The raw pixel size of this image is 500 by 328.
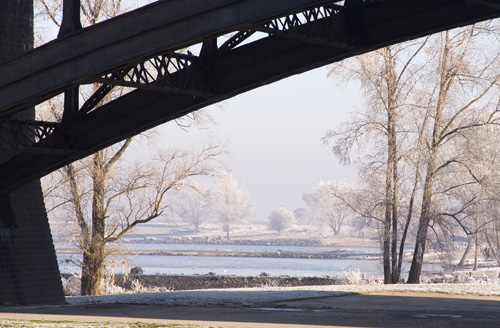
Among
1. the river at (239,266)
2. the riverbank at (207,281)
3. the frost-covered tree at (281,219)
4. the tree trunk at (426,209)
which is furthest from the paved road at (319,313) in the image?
the frost-covered tree at (281,219)

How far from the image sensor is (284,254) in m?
91.7

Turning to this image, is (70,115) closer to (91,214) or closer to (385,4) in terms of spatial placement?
(385,4)

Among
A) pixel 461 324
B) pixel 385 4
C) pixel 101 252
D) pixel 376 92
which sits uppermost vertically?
pixel 376 92

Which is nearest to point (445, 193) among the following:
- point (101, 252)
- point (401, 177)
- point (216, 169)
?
point (401, 177)

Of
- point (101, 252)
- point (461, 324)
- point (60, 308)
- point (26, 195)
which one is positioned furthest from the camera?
point (101, 252)

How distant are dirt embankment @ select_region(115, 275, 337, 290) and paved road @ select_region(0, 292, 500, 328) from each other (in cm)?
2286

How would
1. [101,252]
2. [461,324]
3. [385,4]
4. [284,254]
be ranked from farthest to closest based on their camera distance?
[284,254]
[101,252]
[385,4]
[461,324]

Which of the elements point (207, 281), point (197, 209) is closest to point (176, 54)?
point (207, 281)

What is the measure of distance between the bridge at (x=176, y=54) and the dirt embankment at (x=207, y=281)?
23.3m

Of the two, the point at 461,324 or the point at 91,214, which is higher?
the point at 91,214

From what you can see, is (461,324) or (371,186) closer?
(461,324)

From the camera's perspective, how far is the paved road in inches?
491

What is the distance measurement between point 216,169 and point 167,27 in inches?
759

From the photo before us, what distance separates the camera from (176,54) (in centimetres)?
1488
